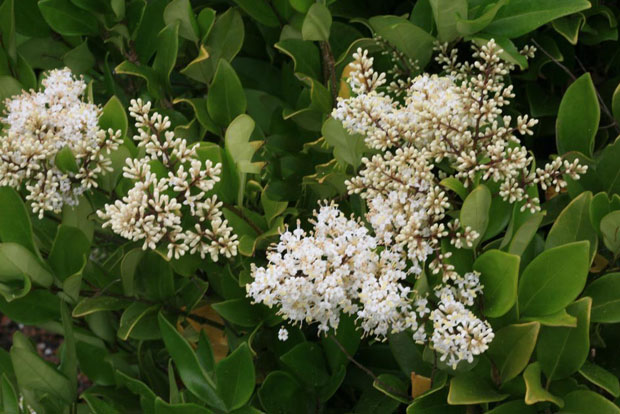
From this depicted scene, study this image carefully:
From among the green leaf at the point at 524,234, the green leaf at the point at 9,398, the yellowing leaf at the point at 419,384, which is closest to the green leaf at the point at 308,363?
the yellowing leaf at the point at 419,384

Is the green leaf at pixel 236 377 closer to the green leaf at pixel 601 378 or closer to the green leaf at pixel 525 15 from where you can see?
the green leaf at pixel 601 378

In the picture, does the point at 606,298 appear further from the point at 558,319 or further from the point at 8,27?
the point at 8,27

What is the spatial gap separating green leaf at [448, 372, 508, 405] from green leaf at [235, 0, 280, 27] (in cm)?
92

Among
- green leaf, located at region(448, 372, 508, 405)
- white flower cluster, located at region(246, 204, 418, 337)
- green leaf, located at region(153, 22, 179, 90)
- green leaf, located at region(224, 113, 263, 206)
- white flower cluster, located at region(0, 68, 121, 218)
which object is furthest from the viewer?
green leaf, located at region(153, 22, 179, 90)

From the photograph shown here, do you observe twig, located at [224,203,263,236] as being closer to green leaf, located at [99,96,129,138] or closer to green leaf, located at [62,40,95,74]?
green leaf, located at [99,96,129,138]

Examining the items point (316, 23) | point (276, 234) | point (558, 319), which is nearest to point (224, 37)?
point (316, 23)

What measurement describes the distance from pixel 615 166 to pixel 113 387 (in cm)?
118

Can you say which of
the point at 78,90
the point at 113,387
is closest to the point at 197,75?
the point at 78,90

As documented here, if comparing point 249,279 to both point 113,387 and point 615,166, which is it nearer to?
point 113,387

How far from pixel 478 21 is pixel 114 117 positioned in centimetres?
74

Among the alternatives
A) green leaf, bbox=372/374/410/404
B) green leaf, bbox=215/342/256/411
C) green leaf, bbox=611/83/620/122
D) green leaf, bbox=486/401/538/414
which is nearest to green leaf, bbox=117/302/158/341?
green leaf, bbox=215/342/256/411

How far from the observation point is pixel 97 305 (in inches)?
63.9

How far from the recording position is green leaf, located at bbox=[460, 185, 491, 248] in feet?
4.29

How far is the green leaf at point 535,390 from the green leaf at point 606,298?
0.15 metres
